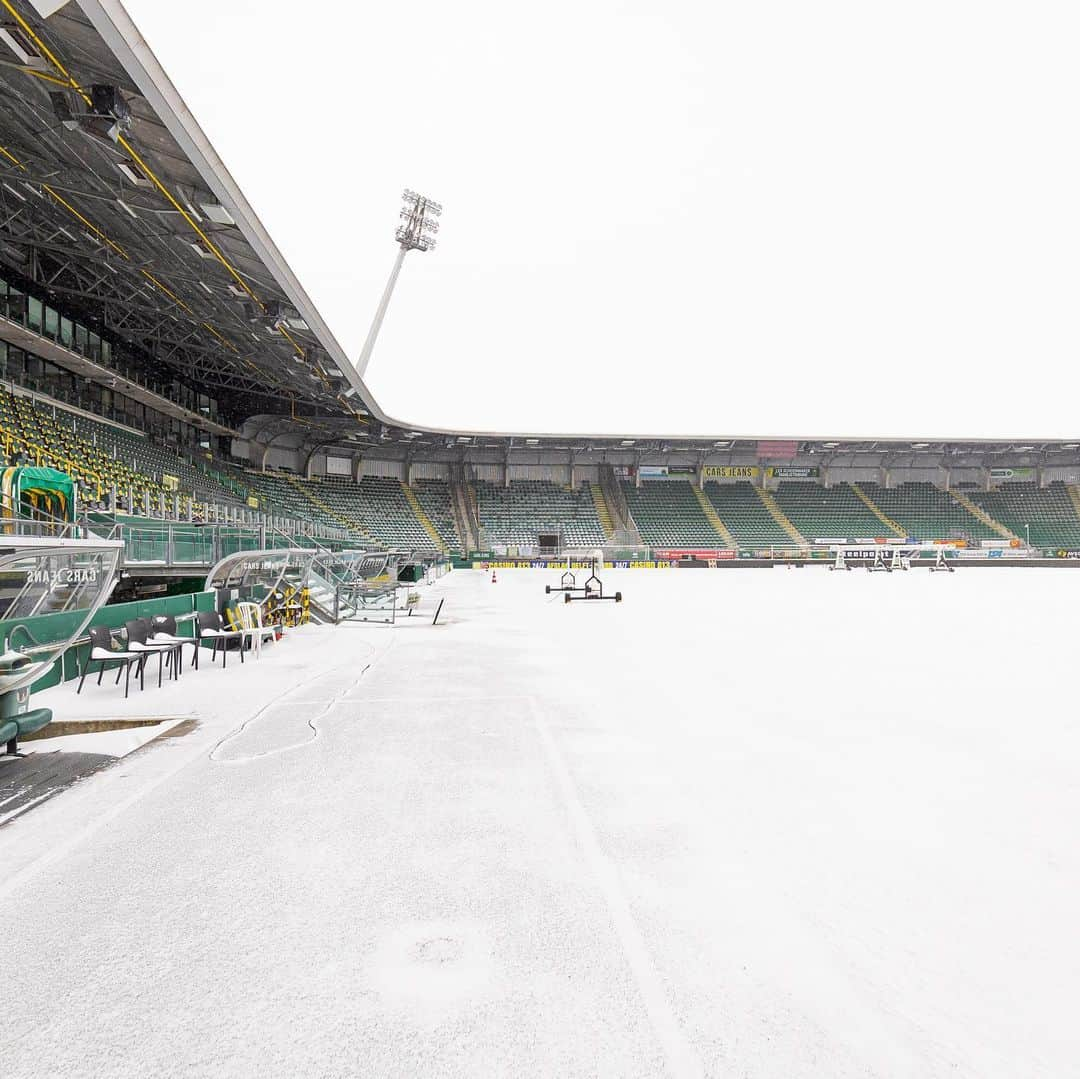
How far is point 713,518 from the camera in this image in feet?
204

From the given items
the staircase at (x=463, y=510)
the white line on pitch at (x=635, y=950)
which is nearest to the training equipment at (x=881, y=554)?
the staircase at (x=463, y=510)

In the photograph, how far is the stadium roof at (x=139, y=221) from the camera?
40.5 feet

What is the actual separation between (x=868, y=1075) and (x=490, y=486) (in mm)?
62120

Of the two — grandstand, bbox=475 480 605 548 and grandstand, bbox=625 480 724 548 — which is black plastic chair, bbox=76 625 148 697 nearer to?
grandstand, bbox=475 480 605 548

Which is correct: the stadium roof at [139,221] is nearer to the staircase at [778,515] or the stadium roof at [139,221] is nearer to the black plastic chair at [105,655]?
the black plastic chair at [105,655]

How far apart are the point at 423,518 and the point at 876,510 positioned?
152 feet

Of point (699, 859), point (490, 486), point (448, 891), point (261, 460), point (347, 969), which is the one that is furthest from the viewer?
Answer: point (490, 486)

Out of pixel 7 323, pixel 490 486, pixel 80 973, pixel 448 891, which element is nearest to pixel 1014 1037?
pixel 448 891

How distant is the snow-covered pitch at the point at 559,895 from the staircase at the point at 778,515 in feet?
182

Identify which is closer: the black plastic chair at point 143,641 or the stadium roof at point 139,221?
the black plastic chair at point 143,641

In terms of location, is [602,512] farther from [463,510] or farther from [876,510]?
[876,510]

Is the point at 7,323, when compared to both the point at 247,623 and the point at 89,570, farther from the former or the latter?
the point at 89,570

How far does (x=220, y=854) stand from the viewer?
420 centimetres

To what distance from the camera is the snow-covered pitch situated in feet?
8.45
